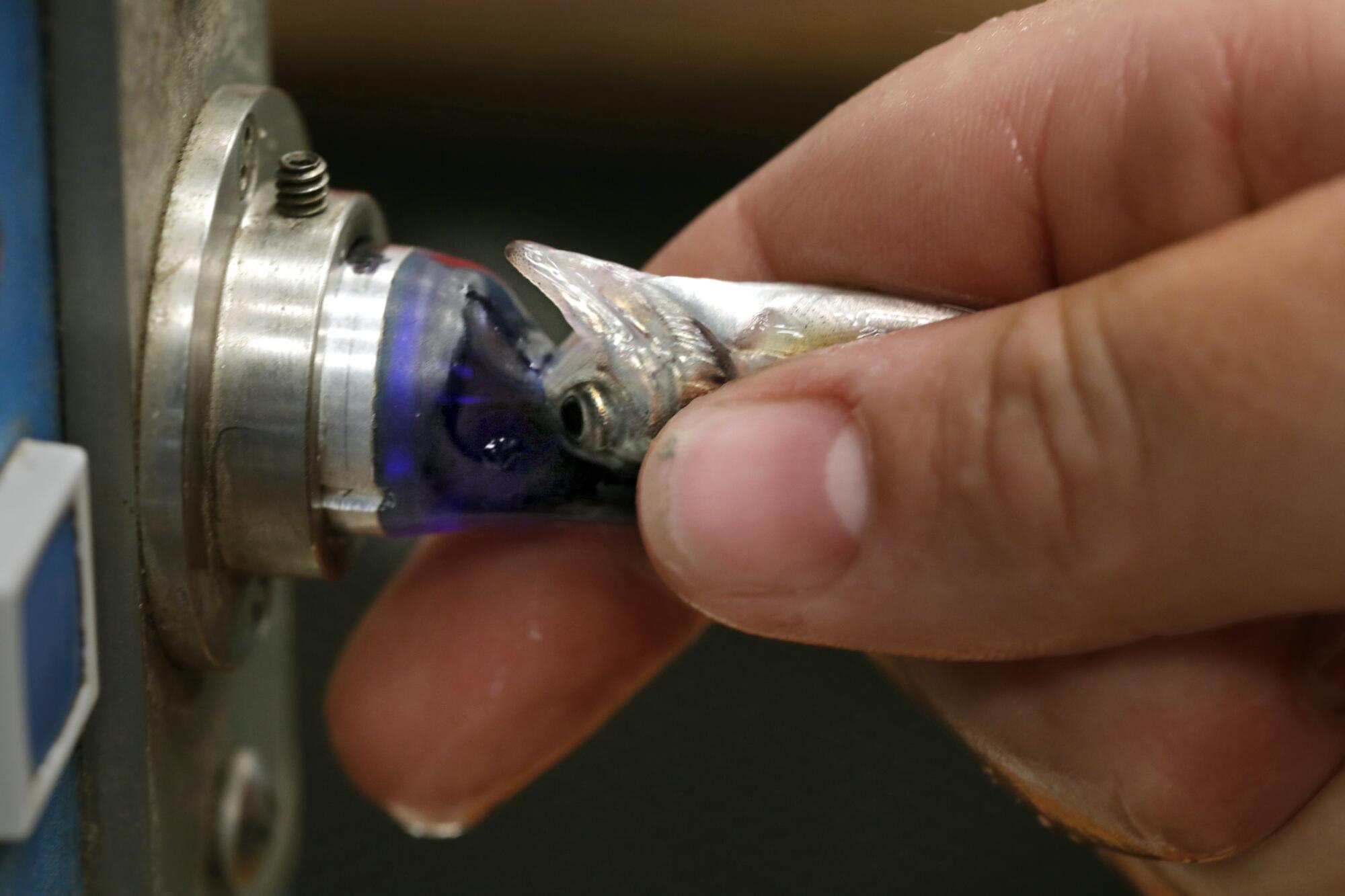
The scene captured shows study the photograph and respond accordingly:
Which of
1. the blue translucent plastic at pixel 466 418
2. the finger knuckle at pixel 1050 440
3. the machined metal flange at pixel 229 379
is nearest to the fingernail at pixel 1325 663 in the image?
the finger knuckle at pixel 1050 440

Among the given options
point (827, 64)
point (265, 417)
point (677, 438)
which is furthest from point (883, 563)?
point (827, 64)

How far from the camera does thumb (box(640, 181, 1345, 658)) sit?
315mm

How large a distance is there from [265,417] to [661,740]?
0.55 meters

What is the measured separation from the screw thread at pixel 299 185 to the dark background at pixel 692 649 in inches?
15.4

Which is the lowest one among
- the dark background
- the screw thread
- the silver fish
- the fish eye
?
the dark background

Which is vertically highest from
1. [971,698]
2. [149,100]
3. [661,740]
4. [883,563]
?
[149,100]

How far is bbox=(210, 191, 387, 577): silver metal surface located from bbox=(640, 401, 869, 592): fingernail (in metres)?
0.11

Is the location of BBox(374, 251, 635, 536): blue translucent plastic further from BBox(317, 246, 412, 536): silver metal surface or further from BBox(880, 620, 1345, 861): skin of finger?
BBox(880, 620, 1345, 861): skin of finger

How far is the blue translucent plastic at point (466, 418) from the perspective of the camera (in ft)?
1.32

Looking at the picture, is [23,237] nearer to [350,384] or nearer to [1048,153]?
[350,384]

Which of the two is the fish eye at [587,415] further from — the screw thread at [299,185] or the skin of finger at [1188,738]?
the skin of finger at [1188,738]

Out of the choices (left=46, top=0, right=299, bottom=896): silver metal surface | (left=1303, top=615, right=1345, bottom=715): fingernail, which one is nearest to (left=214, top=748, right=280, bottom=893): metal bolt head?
(left=46, top=0, right=299, bottom=896): silver metal surface

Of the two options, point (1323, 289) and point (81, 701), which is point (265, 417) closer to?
point (81, 701)

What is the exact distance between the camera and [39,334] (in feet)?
1.08
